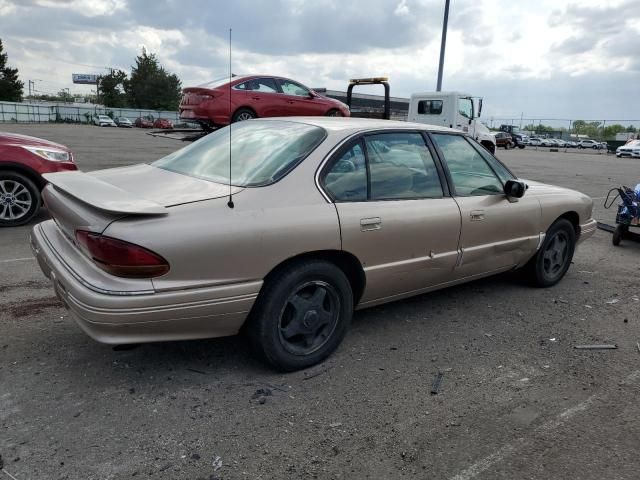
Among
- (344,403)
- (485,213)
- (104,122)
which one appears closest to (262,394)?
(344,403)

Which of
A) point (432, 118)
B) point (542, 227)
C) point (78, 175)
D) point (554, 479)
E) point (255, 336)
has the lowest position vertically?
point (554, 479)

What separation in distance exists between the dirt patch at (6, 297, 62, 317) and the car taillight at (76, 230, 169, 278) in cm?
166

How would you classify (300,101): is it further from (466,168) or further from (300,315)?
(300,315)

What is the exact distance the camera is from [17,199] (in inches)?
252

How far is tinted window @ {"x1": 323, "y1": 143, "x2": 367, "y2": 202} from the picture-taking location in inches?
A: 125

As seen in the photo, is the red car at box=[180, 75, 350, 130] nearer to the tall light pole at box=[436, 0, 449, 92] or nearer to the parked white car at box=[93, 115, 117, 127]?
the tall light pole at box=[436, 0, 449, 92]

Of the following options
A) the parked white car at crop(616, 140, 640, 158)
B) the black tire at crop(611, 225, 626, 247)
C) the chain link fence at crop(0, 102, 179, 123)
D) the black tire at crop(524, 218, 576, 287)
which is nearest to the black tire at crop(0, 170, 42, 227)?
the black tire at crop(524, 218, 576, 287)

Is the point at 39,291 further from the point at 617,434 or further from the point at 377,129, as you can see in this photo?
the point at 617,434

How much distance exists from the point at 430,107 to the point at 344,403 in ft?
53.0

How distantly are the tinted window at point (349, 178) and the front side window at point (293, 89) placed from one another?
28.2ft

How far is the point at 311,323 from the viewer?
310cm

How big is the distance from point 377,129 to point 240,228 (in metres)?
1.42

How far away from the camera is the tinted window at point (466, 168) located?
396 centimetres

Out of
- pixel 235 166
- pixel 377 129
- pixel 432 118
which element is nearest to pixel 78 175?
pixel 235 166
